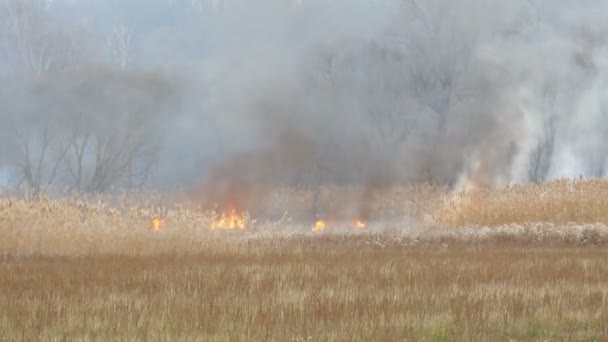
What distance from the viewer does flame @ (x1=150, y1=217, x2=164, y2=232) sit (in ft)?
72.5

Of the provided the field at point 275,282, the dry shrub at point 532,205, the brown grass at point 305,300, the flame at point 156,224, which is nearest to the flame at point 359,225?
the dry shrub at point 532,205

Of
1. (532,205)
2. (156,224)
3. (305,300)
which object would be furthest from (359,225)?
(305,300)

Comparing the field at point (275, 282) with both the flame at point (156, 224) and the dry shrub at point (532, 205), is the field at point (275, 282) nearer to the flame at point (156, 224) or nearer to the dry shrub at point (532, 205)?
the flame at point (156, 224)

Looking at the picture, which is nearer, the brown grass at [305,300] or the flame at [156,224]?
the brown grass at [305,300]

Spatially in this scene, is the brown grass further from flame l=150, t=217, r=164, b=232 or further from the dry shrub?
the dry shrub

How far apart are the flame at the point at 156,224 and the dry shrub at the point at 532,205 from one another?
12.3 m

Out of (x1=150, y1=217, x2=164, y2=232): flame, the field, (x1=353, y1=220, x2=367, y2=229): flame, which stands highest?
the field

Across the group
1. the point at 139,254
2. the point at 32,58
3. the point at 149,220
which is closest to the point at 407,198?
the point at 149,220

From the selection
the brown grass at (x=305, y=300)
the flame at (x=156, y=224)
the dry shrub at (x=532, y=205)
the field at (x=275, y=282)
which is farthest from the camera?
the dry shrub at (x=532, y=205)

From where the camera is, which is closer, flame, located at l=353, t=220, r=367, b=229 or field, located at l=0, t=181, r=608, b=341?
field, located at l=0, t=181, r=608, b=341

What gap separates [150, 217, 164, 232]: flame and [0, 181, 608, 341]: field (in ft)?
0.34

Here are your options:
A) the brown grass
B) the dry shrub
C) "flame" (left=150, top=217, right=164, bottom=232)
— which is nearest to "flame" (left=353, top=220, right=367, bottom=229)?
the dry shrub

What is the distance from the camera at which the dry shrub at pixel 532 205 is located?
2792cm

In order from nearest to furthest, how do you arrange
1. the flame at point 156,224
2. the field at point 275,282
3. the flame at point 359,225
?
the field at point 275,282 < the flame at point 156,224 < the flame at point 359,225
